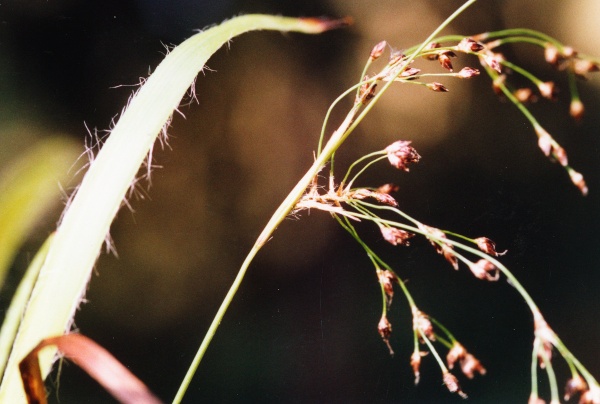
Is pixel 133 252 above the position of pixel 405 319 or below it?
above

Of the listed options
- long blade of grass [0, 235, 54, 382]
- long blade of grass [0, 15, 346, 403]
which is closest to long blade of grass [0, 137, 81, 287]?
long blade of grass [0, 235, 54, 382]

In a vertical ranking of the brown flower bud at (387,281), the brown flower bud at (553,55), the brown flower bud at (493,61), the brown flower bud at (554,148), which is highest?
the brown flower bud at (493,61)

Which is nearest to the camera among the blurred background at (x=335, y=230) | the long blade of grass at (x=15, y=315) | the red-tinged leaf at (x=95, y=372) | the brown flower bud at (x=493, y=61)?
the red-tinged leaf at (x=95, y=372)

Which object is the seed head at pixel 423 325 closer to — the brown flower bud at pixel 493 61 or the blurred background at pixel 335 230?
the brown flower bud at pixel 493 61

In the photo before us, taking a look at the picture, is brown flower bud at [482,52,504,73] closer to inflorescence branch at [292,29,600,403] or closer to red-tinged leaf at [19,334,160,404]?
inflorescence branch at [292,29,600,403]

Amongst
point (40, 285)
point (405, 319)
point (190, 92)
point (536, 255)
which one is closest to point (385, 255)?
point (405, 319)

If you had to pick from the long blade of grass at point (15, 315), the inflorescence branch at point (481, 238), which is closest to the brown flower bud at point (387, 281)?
the inflorescence branch at point (481, 238)

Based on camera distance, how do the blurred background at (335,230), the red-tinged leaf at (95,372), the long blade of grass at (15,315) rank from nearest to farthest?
the red-tinged leaf at (95,372)
the long blade of grass at (15,315)
the blurred background at (335,230)

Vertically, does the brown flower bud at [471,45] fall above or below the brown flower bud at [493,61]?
above

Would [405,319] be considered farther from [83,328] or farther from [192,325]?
[83,328]
